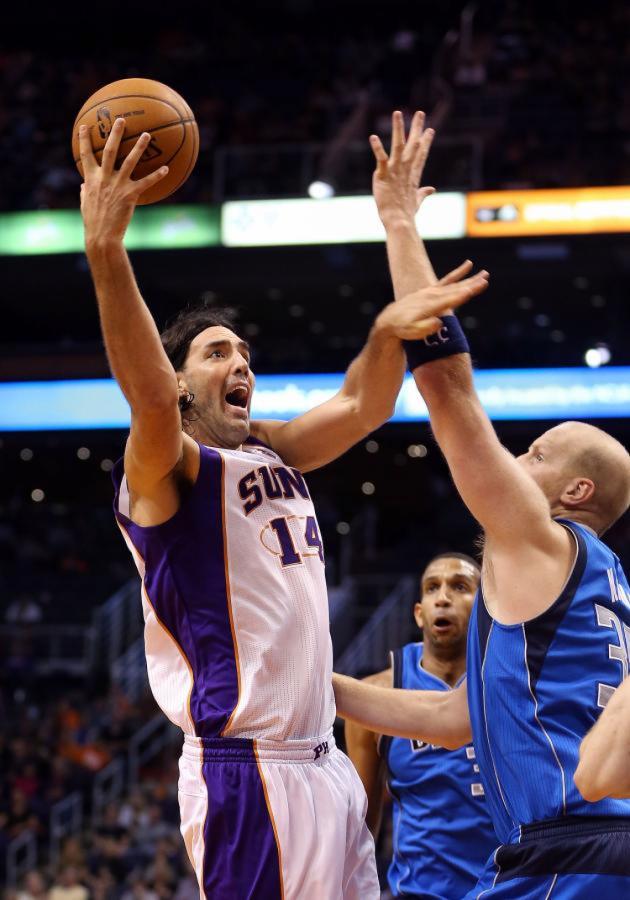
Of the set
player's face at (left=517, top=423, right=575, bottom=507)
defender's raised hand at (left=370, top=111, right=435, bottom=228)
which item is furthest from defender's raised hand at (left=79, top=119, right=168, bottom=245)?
player's face at (left=517, top=423, right=575, bottom=507)

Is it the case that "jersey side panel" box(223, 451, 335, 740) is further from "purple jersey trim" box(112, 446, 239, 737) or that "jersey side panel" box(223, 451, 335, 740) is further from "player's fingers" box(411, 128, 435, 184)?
"player's fingers" box(411, 128, 435, 184)

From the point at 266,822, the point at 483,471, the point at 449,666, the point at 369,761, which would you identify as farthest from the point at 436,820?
the point at 483,471

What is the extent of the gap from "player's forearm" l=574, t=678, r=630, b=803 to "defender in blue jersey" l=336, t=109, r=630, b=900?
0.60m

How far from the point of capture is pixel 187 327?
3.90 metres

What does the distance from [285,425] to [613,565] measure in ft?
4.29

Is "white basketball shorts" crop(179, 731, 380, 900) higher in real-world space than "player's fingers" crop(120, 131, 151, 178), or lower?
lower

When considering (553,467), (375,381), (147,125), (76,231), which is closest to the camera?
(553,467)

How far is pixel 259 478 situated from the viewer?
3.54 m

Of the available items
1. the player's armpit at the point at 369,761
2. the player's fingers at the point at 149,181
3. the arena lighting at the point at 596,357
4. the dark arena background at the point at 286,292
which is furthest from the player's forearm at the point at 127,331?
the arena lighting at the point at 596,357

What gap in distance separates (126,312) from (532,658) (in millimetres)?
1342

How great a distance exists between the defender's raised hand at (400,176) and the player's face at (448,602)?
226 cm

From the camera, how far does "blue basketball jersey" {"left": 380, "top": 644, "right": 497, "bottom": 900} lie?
475 cm

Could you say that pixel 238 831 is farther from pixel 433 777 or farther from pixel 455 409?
pixel 433 777

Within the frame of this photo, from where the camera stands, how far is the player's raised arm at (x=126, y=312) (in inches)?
119
